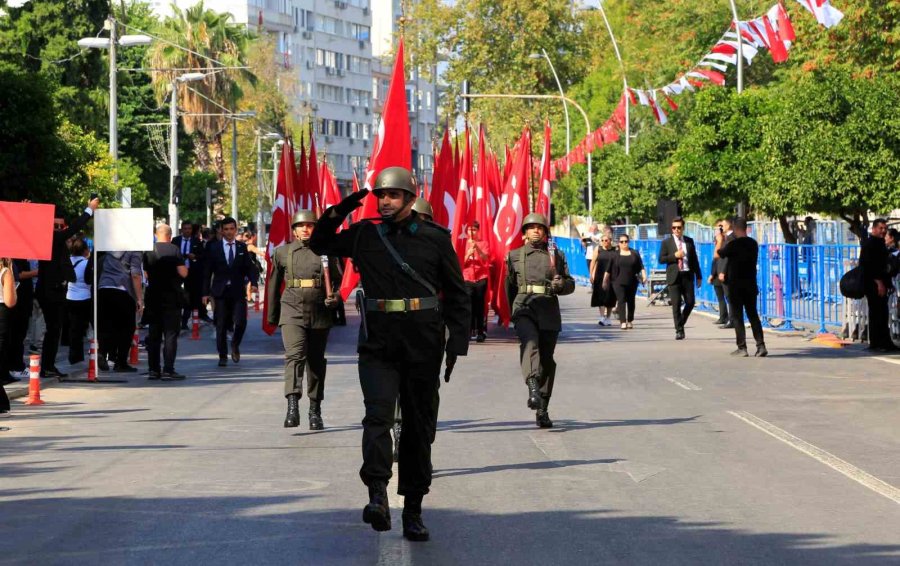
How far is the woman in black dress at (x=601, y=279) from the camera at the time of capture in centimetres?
3027

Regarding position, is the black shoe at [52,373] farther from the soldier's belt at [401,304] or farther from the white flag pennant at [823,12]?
the soldier's belt at [401,304]

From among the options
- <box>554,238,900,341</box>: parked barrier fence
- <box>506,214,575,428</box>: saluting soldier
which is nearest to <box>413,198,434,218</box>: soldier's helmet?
<box>506,214,575,428</box>: saluting soldier

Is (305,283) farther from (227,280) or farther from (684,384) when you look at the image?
(227,280)

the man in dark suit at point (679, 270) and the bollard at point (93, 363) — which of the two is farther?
the man in dark suit at point (679, 270)

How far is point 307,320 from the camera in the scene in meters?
13.7

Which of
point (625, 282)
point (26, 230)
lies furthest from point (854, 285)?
point (26, 230)

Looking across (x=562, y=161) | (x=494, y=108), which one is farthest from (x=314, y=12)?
(x=562, y=161)

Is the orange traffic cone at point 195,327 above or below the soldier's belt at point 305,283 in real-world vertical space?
below

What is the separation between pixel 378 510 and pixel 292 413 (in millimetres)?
5616

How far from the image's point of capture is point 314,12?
455ft

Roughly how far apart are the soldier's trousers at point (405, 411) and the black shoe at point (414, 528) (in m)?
0.13

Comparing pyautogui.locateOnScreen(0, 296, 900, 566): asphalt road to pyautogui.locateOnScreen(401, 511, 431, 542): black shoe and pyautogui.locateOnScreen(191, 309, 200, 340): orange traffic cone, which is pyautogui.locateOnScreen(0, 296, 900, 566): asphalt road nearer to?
pyautogui.locateOnScreen(401, 511, 431, 542): black shoe

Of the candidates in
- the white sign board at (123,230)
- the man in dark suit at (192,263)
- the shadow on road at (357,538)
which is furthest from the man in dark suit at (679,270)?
the shadow on road at (357,538)

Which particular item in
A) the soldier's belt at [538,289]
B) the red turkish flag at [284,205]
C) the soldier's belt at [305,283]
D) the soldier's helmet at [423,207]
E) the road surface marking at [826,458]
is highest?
the red turkish flag at [284,205]
